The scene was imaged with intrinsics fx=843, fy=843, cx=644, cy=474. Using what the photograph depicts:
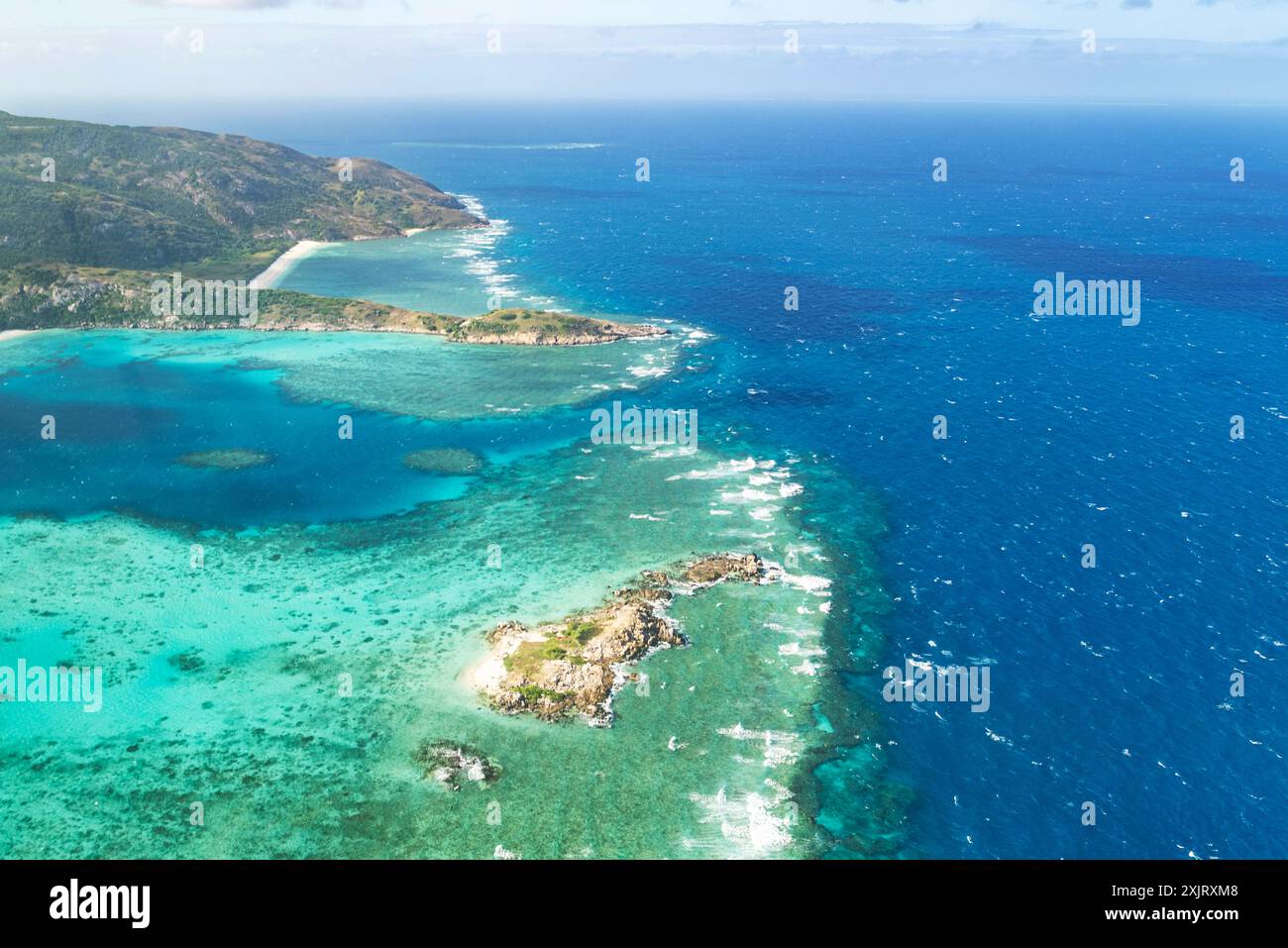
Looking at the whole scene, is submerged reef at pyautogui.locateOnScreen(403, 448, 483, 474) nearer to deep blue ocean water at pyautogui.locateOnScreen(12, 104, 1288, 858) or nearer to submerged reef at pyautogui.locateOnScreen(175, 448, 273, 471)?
submerged reef at pyautogui.locateOnScreen(175, 448, 273, 471)

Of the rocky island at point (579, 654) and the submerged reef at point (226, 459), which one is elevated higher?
the submerged reef at point (226, 459)

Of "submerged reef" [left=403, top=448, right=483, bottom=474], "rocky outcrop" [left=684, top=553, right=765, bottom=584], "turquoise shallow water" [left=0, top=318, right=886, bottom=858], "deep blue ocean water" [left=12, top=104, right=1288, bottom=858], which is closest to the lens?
"turquoise shallow water" [left=0, top=318, right=886, bottom=858]

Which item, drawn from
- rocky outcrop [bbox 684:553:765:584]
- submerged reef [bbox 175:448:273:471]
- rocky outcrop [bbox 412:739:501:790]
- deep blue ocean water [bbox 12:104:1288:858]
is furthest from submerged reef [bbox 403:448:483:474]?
rocky outcrop [bbox 412:739:501:790]

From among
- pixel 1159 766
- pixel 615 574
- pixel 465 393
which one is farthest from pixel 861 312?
pixel 1159 766

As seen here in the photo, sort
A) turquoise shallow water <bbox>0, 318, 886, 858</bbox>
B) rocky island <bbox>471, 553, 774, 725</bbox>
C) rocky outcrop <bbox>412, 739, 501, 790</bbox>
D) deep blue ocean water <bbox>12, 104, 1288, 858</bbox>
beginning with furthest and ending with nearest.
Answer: rocky island <bbox>471, 553, 774, 725</bbox> < rocky outcrop <bbox>412, 739, 501, 790</bbox> < deep blue ocean water <bbox>12, 104, 1288, 858</bbox> < turquoise shallow water <bbox>0, 318, 886, 858</bbox>

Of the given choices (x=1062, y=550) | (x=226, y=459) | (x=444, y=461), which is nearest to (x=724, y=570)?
(x=1062, y=550)

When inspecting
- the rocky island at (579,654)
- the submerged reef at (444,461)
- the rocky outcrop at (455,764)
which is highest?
the submerged reef at (444,461)

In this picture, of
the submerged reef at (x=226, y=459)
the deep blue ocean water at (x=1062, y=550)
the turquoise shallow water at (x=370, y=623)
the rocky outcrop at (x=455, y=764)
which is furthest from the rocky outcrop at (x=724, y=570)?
the submerged reef at (x=226, y=459)

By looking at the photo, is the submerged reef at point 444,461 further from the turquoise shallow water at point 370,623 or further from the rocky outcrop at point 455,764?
the rocky outcrop at point 455,764
